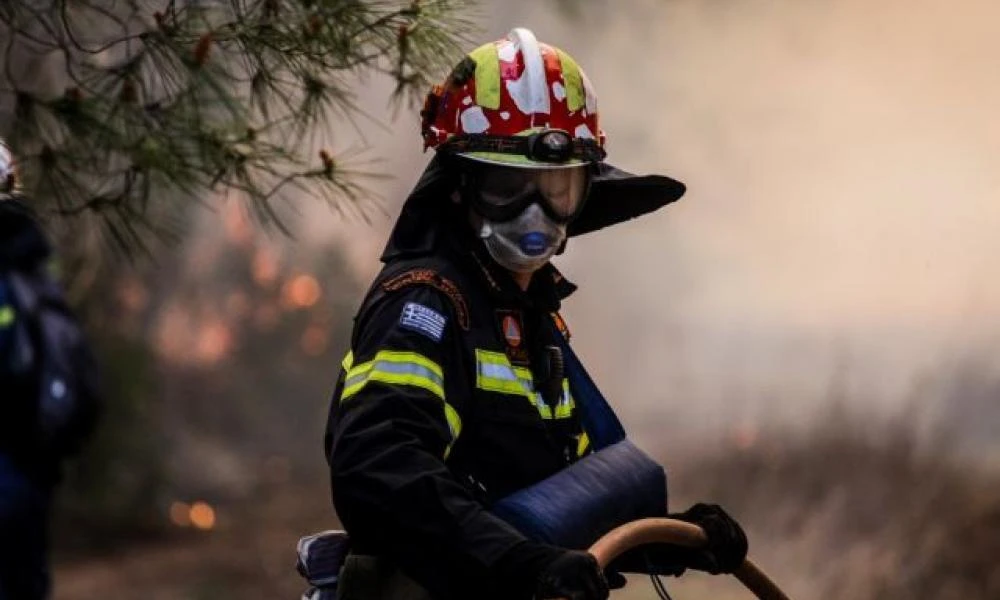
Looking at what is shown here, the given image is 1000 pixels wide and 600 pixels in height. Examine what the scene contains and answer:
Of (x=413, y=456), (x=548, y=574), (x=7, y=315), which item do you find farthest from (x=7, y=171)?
(x=548, y=574)

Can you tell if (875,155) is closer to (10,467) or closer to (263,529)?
(10,467)

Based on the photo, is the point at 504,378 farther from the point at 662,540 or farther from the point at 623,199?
the point at 623,199

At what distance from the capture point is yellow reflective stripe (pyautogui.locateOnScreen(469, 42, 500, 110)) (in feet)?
10.9

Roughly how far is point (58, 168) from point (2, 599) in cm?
135

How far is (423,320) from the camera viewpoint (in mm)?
3090

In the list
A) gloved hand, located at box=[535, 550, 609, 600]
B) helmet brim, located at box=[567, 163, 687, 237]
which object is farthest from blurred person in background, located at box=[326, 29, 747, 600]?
helmet brim, located at box=[567, 163, 687, 237]

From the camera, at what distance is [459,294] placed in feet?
10.5

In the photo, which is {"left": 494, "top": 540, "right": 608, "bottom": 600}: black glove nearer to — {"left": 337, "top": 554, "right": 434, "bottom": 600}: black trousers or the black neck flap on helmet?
{"left": 337, "top": 554, "right": 434, "bottom": 600}: black trousers

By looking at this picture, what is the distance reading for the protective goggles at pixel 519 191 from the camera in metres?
3.26

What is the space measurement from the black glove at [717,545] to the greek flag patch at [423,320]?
1.96ft

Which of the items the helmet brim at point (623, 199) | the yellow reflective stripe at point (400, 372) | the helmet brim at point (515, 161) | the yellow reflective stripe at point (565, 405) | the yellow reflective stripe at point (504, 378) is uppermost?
the helmet brim at point (515, 161)

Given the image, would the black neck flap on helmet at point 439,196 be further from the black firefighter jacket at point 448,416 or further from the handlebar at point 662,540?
the handlebar at point 662,540

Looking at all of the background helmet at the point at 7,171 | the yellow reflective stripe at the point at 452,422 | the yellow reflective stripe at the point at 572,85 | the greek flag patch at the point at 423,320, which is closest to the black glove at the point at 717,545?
the yellow reflective stripe at the point at 452,422

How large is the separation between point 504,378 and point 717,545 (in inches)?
20.4
